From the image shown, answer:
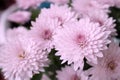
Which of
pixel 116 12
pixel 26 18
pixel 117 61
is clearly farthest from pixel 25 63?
pixel 26 18

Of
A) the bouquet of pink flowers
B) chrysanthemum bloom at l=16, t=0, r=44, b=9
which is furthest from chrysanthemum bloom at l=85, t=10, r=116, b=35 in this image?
chrysanthemum bloom at l=16, t=0, r=44, b=9

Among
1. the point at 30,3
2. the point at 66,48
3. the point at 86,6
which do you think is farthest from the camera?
the point at 30,3

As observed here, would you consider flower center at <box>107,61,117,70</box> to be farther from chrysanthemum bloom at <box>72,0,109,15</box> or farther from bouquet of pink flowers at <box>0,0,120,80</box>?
chrysanthemum bloom at <box>72,0,109,15</box>

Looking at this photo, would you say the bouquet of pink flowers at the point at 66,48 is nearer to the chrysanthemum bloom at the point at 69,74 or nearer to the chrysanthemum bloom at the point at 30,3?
the chrysanthemum bloom at the point at 69,74

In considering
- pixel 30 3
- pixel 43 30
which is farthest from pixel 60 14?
pixel 30 3

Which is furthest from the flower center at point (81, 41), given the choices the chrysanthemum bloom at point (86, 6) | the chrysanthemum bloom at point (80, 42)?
the chrysanthemum bloom at point (86, 6)

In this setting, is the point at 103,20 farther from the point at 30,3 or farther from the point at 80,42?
the point at 30,3
